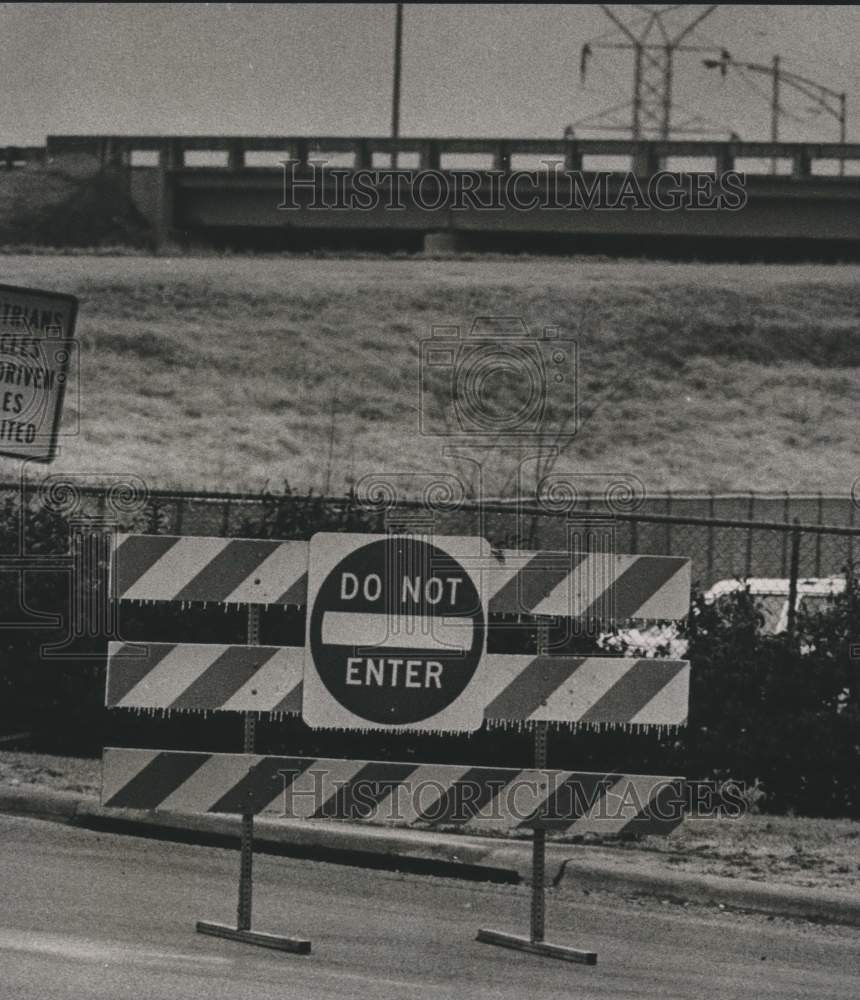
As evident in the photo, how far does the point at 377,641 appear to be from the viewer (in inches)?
313

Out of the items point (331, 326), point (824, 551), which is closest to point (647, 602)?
point (824, 551)

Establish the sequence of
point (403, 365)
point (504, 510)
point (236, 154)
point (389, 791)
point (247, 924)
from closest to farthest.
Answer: point (247, 924)
point (389, 791)
point (504, 510)
point (403, 365)
point (236, 154)

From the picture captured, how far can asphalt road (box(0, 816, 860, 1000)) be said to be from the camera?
23.2 ft

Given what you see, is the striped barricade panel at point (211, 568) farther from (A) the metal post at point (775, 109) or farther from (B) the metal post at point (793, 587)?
(A) the metal post at point (775, 109)

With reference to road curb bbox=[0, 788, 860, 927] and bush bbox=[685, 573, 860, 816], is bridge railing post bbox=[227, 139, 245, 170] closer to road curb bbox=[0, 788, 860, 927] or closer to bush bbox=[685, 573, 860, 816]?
bush bbox=[685, 573, 860, 816]

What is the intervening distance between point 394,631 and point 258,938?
139 centimetres

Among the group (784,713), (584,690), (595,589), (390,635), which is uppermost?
(595,589)

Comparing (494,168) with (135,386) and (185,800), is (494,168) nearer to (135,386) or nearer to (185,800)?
(135,386)

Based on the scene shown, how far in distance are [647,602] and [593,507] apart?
25.3 metres

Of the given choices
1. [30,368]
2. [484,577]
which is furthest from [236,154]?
[484,577]

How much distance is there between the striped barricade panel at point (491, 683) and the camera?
8000 millimetres

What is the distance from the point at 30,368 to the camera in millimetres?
9078

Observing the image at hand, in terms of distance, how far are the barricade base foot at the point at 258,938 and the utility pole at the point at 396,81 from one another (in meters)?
42.5

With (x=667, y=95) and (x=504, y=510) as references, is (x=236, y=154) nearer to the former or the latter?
(x=667, y=95)
